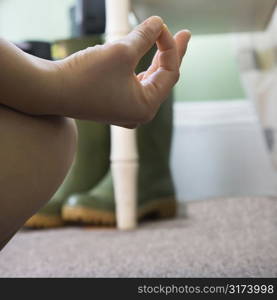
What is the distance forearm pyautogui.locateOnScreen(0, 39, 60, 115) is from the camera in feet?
1.21

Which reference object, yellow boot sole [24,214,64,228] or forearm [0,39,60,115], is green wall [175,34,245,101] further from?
forearm [0,39,60,115]

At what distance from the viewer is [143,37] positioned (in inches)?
16.5

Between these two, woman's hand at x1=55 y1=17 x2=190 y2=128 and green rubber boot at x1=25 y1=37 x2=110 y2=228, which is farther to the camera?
green rubber boot at x1=25 y1=37 x2=110 y2=228

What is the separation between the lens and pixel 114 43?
1.32 feet

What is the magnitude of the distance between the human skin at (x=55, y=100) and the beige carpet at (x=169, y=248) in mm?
254

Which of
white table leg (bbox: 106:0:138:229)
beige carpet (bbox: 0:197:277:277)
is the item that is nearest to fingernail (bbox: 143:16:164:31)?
beige carpet (bbox: 0:197:277:277)

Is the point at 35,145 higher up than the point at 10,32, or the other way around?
the point at 35,145

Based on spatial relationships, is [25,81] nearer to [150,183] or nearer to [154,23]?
[154,23]

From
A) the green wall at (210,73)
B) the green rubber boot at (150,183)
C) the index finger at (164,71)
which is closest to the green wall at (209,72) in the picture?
the green wall at (210,73)

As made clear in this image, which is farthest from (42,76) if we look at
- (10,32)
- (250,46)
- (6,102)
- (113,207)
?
(10,32)

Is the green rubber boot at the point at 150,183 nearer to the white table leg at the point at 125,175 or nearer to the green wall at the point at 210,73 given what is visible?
the white table leg at the point at 125,175

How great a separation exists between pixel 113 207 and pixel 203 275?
561 mm

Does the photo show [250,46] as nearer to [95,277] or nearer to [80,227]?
[80,227]

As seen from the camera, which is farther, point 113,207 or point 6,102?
point 113,207
